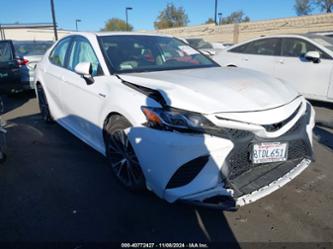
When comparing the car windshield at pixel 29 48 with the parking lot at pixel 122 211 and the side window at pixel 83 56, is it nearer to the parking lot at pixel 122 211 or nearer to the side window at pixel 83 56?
the side window at pixel 83 56

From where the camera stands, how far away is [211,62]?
3838 millimetres

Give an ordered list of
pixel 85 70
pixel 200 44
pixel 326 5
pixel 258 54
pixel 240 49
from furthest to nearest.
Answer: pixel 326 5, pixel 200 44, pixel 240 49, pixel 258 54, pixel 85 70

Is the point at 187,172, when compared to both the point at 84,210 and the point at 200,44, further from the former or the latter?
the point at 200,44

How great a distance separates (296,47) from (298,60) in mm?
372

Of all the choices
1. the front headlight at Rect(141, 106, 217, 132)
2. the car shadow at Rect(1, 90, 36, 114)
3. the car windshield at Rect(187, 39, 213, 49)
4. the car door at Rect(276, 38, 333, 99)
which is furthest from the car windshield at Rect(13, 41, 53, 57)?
the car windshield at Rect(187, 39, 213, 49)

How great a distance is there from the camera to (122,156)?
291 cm

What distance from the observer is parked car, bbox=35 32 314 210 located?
2.19 meters

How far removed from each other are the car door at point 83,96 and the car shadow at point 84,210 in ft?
1.47

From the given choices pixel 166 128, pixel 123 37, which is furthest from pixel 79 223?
pixel 123 37

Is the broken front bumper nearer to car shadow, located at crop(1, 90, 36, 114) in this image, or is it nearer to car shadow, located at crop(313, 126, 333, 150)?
car shadow, located at crop(313, 126, 333, 150)

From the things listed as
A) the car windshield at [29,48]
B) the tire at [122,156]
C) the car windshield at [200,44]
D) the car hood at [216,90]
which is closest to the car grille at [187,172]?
the car hood at [216,90]

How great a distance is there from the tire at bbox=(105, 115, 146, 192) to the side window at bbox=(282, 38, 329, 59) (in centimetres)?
503

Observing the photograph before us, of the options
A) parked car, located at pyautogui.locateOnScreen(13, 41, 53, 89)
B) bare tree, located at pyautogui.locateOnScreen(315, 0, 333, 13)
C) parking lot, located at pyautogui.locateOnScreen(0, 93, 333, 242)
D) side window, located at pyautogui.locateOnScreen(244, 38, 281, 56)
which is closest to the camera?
parking lot, located at pyautogui.locateOnScreen(0, 93, 333, 242)

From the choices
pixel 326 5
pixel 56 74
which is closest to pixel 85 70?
pixel 56 74
